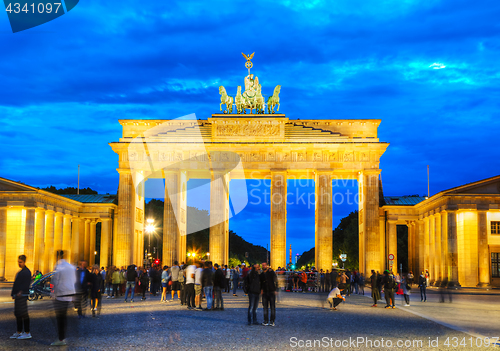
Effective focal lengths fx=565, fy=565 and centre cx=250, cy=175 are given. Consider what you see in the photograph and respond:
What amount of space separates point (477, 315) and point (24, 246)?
3769cm

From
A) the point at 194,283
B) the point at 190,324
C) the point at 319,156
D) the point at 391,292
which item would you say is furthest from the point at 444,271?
the point at 190,324

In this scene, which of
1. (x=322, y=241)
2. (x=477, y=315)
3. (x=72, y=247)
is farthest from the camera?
(x=72, y=247)

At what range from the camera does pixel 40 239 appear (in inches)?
2031

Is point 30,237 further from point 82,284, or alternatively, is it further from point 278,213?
point 82,284

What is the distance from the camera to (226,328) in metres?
17.9

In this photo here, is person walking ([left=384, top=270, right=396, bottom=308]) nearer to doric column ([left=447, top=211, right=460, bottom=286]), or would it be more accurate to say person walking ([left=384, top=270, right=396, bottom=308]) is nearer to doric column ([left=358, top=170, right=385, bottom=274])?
doric column ([left=447, top=211, right=460, bottom=286])

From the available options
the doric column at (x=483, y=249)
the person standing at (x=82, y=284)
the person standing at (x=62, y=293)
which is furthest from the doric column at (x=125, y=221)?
the person standing at (x=62, y=293)

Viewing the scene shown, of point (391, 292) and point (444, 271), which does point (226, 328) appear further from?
point (444, 271)

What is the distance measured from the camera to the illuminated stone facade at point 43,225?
48.3m

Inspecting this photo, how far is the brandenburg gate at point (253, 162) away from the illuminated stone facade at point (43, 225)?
13.1 ft

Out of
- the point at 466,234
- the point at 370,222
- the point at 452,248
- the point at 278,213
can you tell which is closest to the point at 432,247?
the point at 466,234

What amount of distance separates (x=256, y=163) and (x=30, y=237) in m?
22.0

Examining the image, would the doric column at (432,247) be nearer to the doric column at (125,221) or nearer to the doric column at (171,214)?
the doric column at (171,214)

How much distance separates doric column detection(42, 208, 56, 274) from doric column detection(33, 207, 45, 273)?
0.97 m
